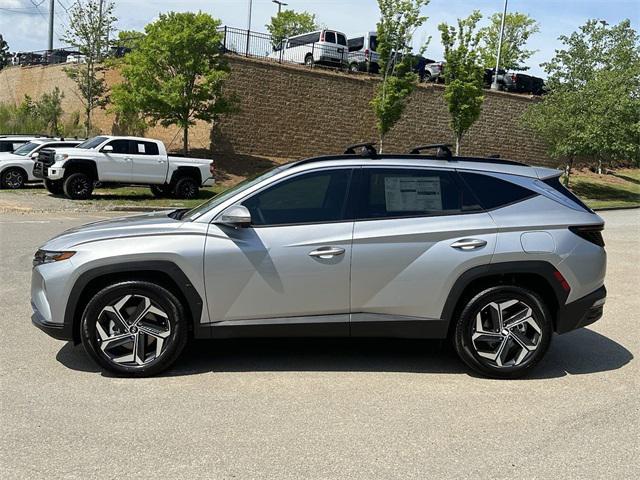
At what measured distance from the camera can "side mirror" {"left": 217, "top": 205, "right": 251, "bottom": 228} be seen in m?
4.74

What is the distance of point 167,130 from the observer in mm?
30734

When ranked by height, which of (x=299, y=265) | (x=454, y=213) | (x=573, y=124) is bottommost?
(x=299, y=265)

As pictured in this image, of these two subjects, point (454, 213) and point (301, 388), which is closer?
point (301, 388)

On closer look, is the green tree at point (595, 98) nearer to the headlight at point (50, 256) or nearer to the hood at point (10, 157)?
the hood at point (10, 157)

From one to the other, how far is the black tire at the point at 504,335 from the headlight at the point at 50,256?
2.96 metres

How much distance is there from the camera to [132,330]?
4.84 meters

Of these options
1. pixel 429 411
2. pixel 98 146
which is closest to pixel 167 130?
pixel 98 146

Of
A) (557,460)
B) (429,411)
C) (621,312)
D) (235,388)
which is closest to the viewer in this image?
(557,460)

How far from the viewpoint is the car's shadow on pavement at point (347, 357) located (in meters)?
5.24

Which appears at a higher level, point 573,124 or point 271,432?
point 573,124

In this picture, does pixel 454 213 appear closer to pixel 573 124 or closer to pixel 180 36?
pixel 180 36

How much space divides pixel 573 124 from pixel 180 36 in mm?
17769

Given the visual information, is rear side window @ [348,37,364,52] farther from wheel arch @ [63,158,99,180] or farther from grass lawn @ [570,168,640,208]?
wheel arch @ [63,158,99,180]

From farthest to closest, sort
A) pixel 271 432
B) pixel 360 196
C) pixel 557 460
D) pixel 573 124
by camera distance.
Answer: pixel 573 124, pixel 360 196, pixel 271 432, pixel 557 460
